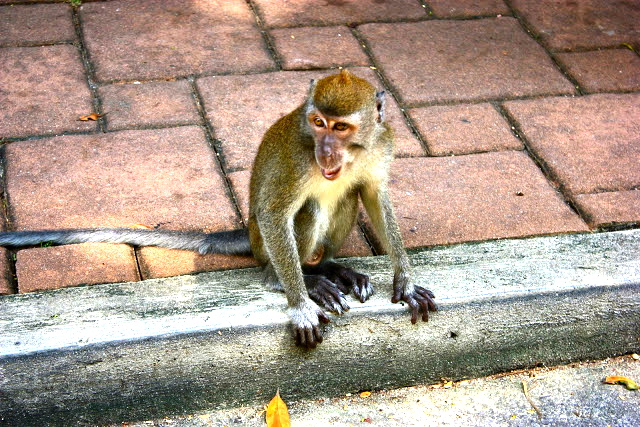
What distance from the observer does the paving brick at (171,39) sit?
473cm

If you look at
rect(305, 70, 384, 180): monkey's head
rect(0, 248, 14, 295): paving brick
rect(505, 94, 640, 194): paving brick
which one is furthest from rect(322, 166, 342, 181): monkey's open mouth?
rect(505, 94, 640, 194): paving brick

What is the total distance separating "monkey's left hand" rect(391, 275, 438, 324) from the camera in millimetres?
3133

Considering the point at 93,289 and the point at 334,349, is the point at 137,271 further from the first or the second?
the point at 334,349

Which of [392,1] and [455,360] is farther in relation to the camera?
[392,1]

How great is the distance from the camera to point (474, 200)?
3.90 metres

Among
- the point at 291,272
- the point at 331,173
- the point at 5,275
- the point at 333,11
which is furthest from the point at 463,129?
the point at 5,275

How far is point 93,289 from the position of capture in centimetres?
314

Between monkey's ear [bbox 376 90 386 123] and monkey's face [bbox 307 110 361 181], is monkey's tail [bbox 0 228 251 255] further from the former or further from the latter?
monkey's ear [bbox 376 90 386 123]

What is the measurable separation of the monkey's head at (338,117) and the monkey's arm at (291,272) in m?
0.28

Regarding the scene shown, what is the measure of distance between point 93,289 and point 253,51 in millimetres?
2213

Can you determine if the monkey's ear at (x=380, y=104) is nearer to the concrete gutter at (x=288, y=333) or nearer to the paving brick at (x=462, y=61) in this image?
the concrete gutter at (x=288, y=333)

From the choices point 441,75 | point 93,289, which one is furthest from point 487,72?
point 93,289

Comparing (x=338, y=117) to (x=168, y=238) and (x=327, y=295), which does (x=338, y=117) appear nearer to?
(x=327, y=295)

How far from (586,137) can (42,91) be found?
286 centimetres
